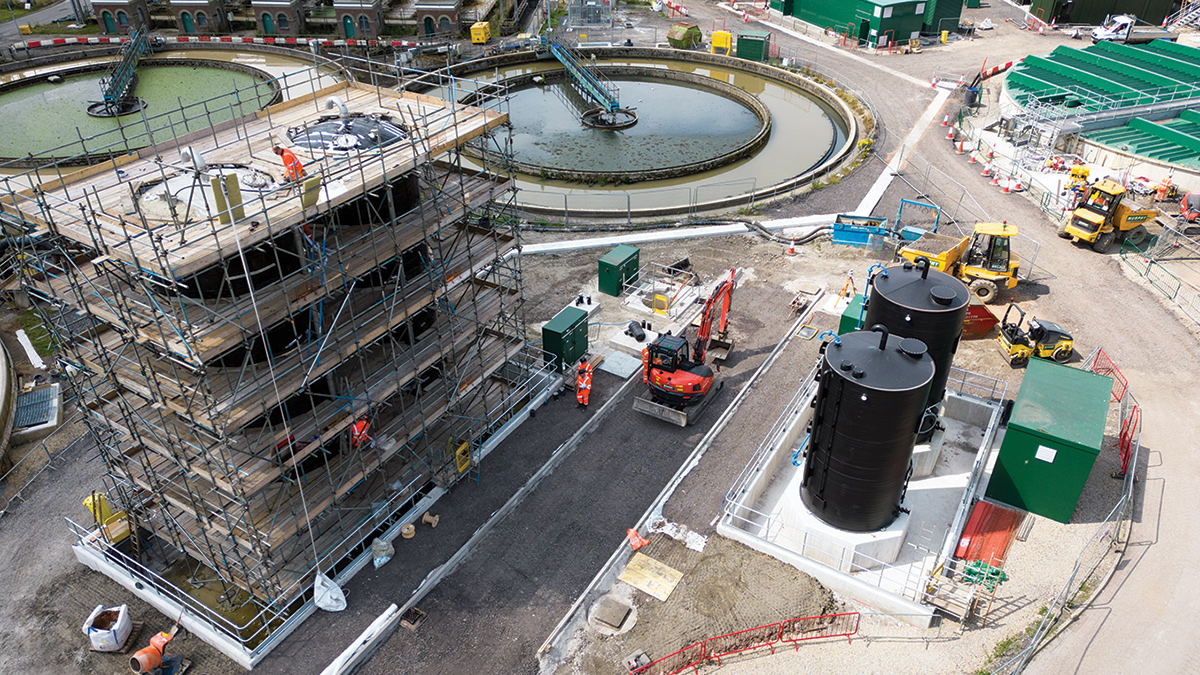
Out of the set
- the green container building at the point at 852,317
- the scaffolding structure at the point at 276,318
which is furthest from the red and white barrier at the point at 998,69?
the scaffolding structure at the point at 276,318

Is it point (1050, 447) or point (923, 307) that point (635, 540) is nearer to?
point (923, 307)

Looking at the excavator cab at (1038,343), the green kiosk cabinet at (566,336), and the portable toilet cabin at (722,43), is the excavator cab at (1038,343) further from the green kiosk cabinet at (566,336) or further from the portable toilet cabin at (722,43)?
the portable toilet cabin at (722,43)

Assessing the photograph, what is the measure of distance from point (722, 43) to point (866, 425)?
51.9 m

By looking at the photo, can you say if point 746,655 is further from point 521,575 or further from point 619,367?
point 619,367

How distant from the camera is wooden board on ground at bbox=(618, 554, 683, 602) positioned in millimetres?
20359

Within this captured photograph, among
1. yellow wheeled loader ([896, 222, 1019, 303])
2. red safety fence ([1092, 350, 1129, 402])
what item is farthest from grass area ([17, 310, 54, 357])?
red safety fence ([1092, 350, 1129, 402])

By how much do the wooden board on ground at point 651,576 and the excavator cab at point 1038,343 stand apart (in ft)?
55.9

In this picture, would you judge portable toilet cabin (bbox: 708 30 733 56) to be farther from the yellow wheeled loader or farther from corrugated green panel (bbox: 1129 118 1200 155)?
the yellow wheeled loader

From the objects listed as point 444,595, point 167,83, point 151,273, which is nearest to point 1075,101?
point 444,595

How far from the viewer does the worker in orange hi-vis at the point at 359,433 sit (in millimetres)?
21062

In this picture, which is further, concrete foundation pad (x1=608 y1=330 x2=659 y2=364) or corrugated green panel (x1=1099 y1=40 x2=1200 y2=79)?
corrugated green panel (x1=1099 y1=40 x2=1200 y2=79)

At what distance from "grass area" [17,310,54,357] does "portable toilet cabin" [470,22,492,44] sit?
4182 centimetres

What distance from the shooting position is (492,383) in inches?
1112

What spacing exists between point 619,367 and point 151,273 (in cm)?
1744
